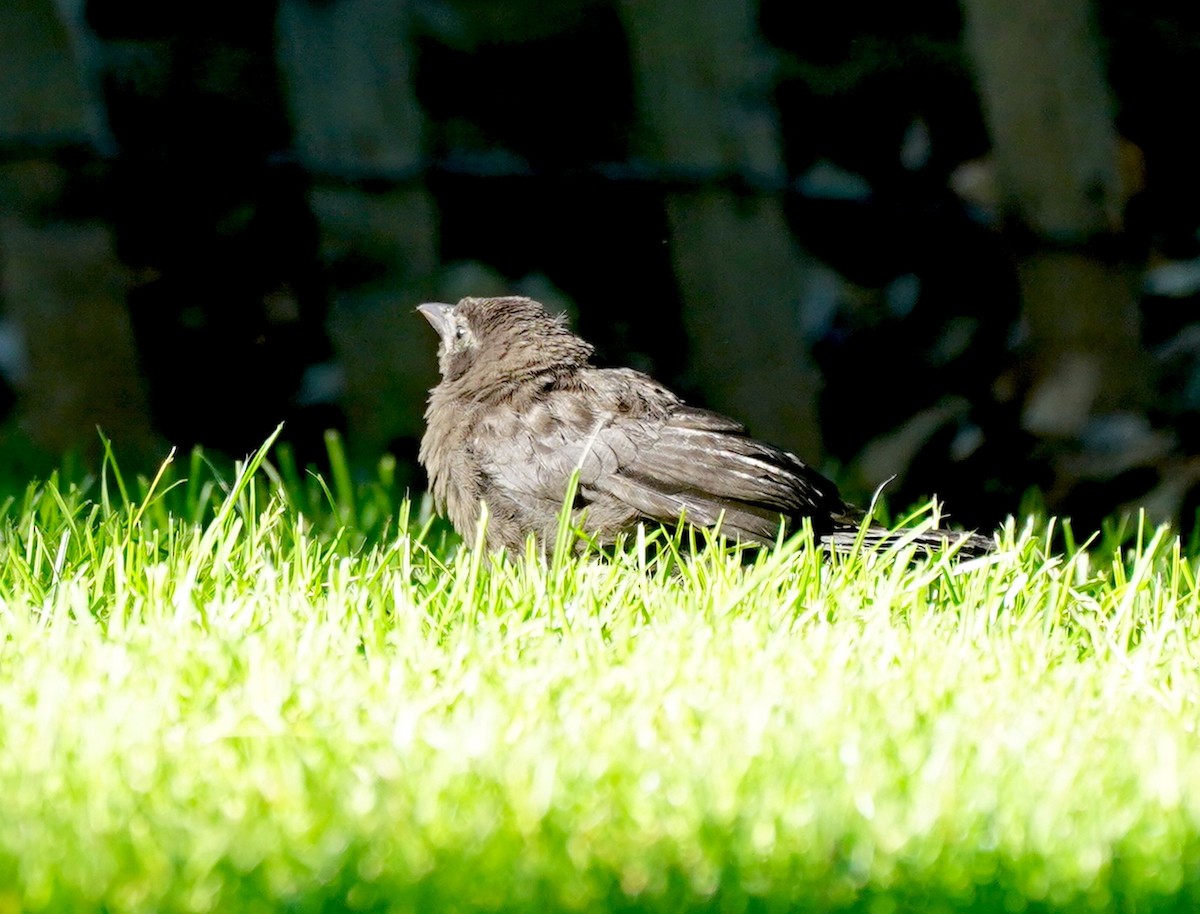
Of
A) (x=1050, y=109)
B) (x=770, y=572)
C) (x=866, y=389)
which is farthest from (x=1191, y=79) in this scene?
(x=770, y=572)

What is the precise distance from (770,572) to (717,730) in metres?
0.89

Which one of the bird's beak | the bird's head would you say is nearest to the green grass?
the bird's head

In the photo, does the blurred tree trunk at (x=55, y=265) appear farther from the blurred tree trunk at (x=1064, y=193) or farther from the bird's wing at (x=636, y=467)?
the blurred tree trunk at (x=1064, y=193)

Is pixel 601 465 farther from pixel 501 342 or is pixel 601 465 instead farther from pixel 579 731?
pixel 579 731

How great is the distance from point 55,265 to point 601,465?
2.06 meters

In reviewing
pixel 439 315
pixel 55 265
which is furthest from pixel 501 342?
pixel 55 265

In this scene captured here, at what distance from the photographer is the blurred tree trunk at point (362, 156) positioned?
5039 mm

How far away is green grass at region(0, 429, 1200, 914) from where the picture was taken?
82.1 inches

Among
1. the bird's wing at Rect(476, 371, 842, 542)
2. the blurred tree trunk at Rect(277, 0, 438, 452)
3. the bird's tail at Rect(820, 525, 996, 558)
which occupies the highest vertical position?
the blurred tree trunk at Rect(277, 0, 438, 452)

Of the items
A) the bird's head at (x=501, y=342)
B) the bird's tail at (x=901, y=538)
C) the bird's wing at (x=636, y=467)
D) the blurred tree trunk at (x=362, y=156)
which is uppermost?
the blurred tree trunk at (x=362, y=156)

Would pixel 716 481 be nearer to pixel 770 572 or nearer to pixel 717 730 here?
pixel 770 572

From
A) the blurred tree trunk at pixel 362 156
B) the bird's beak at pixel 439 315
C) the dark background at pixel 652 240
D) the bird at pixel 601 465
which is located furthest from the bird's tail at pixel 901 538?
the blurred tree trunk at pixel 362 156

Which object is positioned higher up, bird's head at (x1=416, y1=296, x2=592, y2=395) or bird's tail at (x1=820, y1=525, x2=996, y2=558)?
bird's head at (x1=416, y1=296, x2=592, y2=395)

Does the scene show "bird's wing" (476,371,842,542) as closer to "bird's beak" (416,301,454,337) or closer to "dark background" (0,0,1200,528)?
"bird's beak" (416,301,454,337)
